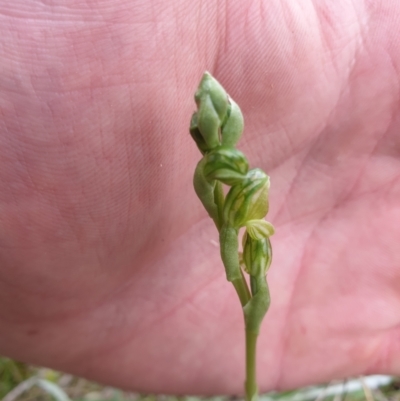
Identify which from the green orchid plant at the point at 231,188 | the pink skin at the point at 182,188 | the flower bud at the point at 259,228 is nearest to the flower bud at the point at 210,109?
the green orchid plant at the point at 231,188

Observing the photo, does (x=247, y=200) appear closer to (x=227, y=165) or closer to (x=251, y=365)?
(x=227, y=165)

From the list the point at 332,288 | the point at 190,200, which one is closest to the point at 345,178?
the point at 332,288

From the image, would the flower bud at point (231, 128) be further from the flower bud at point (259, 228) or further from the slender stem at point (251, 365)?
the slender stem at point (251, 365)

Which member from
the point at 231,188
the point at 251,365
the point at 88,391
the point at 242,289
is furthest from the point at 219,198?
the point at 88,391

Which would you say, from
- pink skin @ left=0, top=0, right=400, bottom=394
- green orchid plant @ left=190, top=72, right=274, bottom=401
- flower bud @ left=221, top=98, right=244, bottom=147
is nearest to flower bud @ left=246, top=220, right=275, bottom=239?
green orchid plant @ left=190, top=72, right=274, bottom=401

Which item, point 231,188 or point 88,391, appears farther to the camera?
point 88,391

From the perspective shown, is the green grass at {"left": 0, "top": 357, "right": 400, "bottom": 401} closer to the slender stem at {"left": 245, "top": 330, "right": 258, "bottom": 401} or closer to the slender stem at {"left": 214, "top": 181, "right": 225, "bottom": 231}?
the slender stem at {"left": 245, "top": 330, "right": 258, "bottom": 401}
